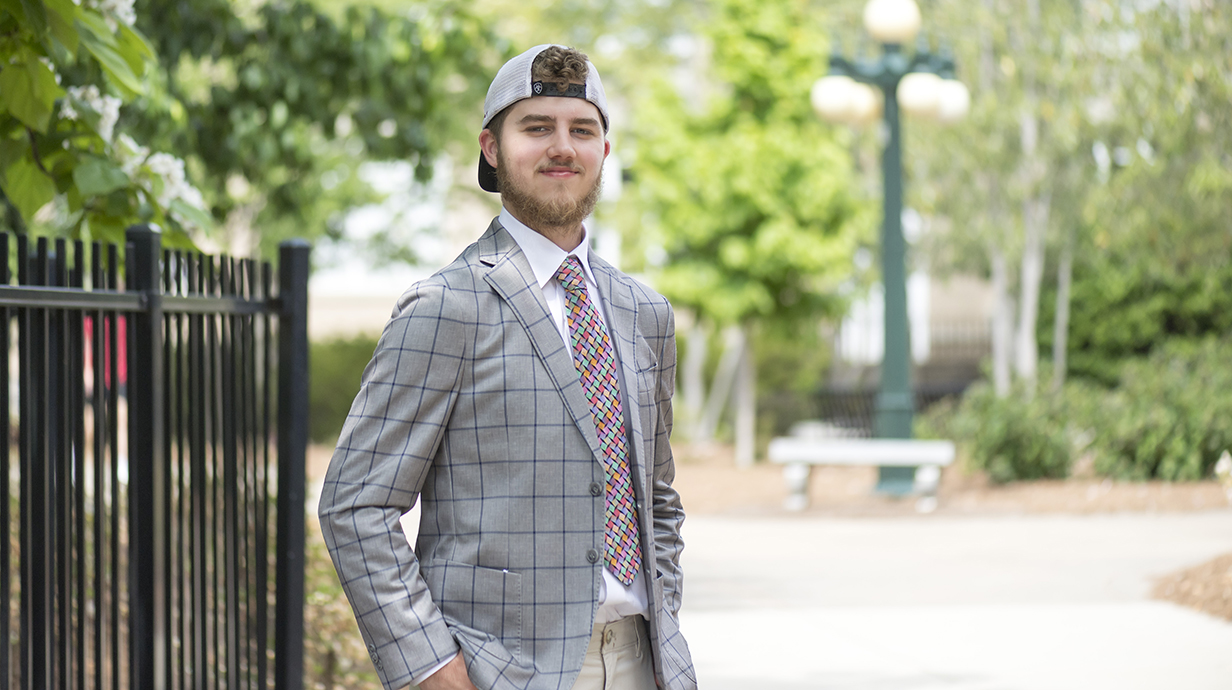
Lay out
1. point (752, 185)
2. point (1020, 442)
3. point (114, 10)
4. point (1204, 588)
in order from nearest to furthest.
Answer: point (114, 10)
point (1204, 588)
point (1020, 442)
point (752, 185)

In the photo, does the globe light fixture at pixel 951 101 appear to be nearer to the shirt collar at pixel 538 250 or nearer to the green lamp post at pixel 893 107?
the green lamp post at pixel 893 107

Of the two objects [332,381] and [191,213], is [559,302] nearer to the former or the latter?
[191,213]

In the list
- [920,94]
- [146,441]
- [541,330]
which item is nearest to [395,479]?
[541,330]

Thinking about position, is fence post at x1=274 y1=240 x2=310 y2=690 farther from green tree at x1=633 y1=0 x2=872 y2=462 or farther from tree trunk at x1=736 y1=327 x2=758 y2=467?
tree trunk at x1=736 y1=327 x2=758 y2=467

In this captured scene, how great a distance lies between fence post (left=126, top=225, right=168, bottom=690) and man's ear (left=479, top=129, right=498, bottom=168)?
1192 mm

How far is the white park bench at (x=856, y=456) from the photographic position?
12008 mm

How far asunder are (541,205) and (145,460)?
4.76ft

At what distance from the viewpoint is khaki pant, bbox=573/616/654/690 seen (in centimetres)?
232

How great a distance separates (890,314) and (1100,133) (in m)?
7.66

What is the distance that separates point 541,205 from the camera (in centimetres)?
232

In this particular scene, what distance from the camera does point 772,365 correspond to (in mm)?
22047

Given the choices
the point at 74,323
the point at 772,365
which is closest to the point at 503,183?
the point at 74,323

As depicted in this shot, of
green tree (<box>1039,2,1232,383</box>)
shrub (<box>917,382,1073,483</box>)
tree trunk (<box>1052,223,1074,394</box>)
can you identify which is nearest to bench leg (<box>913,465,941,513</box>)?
shrub (<box>917,382,1073,483</box>)

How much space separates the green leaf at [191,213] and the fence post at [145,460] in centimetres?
95
